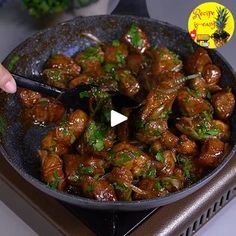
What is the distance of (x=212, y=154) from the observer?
1212mm

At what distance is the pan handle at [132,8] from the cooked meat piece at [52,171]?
0.71 metres

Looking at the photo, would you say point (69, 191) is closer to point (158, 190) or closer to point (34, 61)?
point (158, 190)

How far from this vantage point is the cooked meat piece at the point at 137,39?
147 centimetres

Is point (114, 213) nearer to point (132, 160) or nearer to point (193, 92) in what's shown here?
point (132, 160)

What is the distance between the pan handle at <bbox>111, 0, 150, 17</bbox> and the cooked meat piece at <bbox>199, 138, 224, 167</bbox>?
0.67m

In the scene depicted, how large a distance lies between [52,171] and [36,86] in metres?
0.22

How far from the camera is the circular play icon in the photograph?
1350mm

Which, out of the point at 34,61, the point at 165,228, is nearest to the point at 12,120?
the point at 34,61

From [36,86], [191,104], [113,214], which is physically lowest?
[113,214]

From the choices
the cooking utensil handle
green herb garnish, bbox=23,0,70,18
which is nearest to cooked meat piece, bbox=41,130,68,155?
the cooking utensil handle

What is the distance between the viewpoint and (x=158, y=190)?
1152 mm

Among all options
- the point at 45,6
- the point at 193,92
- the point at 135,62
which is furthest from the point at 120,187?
the point at 45,6

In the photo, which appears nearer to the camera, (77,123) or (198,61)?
(77,123)

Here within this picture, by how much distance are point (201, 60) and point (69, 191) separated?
490 mm
